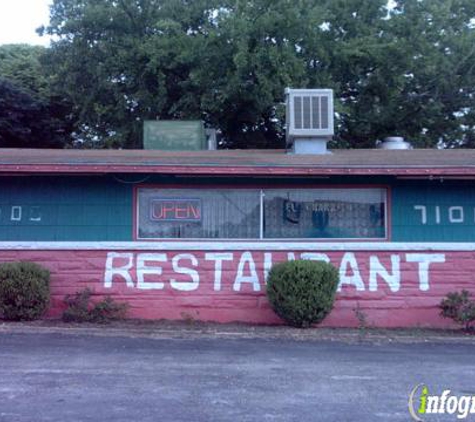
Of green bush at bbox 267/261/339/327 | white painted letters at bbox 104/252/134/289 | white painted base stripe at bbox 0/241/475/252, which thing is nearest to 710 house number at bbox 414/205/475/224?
white painted base stripe at bbox 0/241/475/252

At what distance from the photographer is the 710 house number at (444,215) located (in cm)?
1186

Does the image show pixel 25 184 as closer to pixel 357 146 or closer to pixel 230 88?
pixel 230 88

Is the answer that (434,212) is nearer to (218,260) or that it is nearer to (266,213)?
(266,213)

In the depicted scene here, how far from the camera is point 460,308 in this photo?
11000 millimetres

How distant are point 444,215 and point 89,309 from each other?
6.16m

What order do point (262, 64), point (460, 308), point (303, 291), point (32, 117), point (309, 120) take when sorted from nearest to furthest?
point (303, 291) < point (460, 308) < point (309, 120) < point (262, 64) < point (32, 117)

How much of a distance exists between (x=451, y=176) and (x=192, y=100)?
10.3 m

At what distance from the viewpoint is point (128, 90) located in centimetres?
2144

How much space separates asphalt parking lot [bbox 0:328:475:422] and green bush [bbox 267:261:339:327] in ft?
2.91

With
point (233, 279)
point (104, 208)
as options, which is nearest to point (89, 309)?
point (104, 208)

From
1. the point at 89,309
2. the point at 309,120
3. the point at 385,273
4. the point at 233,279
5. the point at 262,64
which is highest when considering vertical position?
the point at 262,64

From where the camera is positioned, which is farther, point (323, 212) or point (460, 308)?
point (323, 212)

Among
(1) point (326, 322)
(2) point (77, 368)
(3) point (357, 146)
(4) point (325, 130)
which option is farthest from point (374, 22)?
(2) point (77, 368)

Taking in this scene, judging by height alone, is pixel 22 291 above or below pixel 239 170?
below
